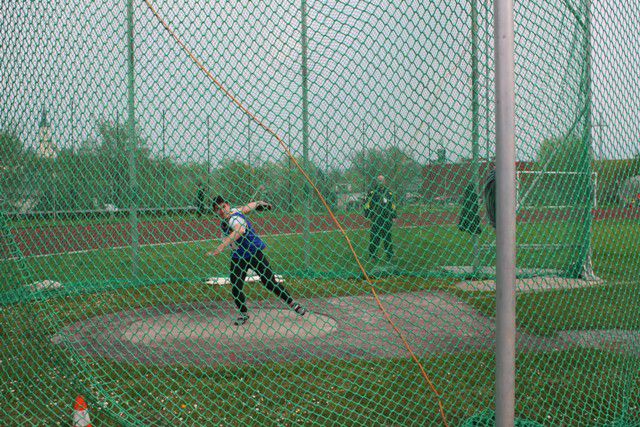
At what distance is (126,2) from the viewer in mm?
2691

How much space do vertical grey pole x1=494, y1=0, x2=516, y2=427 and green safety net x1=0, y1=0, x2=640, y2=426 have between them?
0.75ft

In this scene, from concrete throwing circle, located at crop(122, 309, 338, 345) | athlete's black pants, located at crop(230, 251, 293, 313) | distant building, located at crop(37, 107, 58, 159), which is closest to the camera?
distant building, located at crop(37, 107, 58, 159)

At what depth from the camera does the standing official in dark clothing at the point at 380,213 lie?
2.80 metres

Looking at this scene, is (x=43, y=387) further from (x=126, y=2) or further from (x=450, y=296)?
(x=450, y=296)

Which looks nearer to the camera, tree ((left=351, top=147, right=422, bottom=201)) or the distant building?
tree ((left=351, top=147, right=422, bottom=201))

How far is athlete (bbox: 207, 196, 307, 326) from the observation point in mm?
3154

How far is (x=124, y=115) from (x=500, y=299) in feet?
8.86

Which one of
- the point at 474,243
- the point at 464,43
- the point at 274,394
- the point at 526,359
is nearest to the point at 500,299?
the point at 464,43

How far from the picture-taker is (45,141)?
3.04 metres

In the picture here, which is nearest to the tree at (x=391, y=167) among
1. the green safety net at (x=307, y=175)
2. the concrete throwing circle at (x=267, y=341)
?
the green safety net at (x=307, y=175)

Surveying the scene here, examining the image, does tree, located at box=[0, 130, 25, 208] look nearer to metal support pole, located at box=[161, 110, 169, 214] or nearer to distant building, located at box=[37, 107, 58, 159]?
distant building, located at box=[37, 107, 58, 159]

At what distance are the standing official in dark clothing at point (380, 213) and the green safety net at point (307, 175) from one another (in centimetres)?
2

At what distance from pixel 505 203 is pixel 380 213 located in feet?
4.43

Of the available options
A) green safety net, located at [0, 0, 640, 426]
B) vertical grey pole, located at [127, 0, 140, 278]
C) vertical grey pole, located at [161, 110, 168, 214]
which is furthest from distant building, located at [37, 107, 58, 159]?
vertical grey pole, located at [161, 110, 168, 214]
